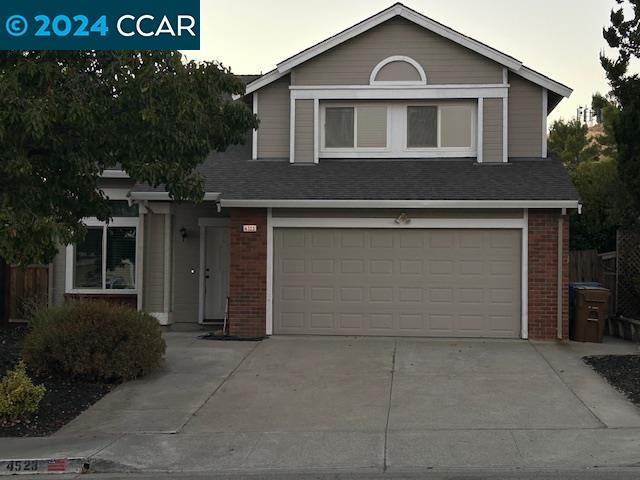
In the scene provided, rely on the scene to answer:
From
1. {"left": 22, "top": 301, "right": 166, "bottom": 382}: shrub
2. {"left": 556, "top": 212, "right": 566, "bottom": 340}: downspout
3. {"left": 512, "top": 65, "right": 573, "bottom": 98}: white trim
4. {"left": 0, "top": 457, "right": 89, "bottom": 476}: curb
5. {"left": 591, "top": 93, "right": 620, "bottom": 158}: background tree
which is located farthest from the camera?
{"left": 591, "top": 93, "right": 620, "bottom": 158}: background tree

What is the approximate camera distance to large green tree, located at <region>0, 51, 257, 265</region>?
8.12m

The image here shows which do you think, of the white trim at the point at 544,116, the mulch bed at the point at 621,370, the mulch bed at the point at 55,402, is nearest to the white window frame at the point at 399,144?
the white trim at the point at 544,116

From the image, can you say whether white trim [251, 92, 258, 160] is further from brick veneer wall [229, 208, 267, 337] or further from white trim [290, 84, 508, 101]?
brick veneer wall [229, 208, 267, 337]

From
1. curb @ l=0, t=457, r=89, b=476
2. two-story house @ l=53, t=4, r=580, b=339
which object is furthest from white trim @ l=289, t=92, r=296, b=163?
curb @ l=0, t=457, r=89, b=476

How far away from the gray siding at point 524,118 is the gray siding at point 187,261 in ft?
20.2

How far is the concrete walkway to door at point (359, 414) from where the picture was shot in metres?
7.45

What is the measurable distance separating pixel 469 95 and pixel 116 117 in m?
8.13

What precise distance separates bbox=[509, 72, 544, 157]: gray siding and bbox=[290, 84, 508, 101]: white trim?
350 mm

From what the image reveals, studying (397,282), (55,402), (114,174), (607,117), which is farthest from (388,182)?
(607,117)

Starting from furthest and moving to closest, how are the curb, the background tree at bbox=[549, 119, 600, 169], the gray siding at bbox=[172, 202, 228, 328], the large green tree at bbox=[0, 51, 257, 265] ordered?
the background tree at bbox=[549, 119, 600, 169] → the gray siding at bbox=[172, 202, 228, 328] → the large green tree at bbox=[0, 51, 257, 265] → the curb

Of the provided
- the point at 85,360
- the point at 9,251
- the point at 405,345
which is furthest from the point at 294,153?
the point at 9,251

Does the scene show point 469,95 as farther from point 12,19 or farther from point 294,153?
point 12,19

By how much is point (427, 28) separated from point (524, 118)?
2.61m

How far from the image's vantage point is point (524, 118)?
15.1m
